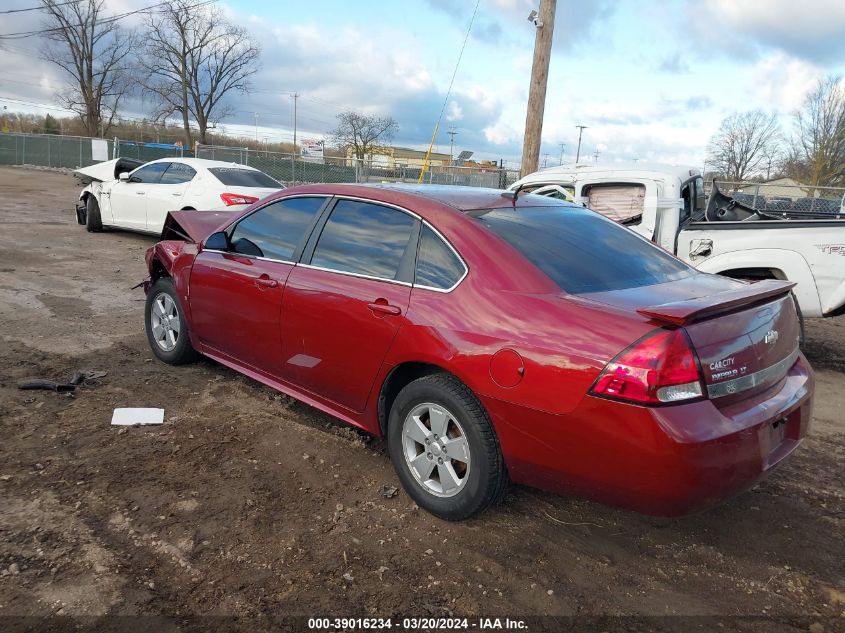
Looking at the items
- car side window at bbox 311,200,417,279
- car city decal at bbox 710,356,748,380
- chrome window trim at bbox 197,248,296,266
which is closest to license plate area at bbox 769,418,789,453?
car city decal at bbox 710,356,748,380

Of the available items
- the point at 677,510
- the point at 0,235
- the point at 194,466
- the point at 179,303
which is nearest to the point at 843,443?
the point at 677,510

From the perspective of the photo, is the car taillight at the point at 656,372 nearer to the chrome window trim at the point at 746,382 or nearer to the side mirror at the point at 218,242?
the chrome window trim at the point at 746,382

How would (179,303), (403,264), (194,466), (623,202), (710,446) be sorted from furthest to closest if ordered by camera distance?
1. (623,202)
2. (179,303)
3. (194,466)
4. (403,264)
5. (710,446)

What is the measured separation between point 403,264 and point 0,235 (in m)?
10.7

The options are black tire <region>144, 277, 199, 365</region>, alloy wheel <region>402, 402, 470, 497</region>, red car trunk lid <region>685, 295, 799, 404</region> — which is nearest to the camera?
red car trunk lid <region>685, 295, 799, 404</region>

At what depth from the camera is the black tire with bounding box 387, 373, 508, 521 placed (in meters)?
2.78

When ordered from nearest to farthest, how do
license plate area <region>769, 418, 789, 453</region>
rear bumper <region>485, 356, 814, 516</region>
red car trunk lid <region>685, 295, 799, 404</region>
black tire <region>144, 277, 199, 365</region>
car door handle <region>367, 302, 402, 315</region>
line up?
1. rear bumper <region>485, 356, 814, 516</region>
2. red car trunk lid <region>685, 295, 799, 404</region>
3. license plate area <region>769, 418, 789, 453</region>
4. car door handle <region>367, 302, 402, 315</region>
5. black tire <region>144, 277, 199, 365</region>

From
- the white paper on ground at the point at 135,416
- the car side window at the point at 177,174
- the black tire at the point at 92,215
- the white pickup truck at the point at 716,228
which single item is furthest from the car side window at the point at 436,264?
the black tire at the point at 92,215

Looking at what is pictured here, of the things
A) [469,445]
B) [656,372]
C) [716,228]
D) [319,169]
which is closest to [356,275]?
[469,445]

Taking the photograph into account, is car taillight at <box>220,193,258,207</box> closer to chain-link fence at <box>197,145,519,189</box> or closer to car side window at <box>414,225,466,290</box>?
car side window at <box>414,225,466,290</box>

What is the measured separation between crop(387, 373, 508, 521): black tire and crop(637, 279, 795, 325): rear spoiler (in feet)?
2.83

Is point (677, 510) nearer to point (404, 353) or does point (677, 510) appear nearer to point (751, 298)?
point (751, 298)

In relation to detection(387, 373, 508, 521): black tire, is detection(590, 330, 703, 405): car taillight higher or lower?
higher

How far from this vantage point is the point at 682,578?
274 centimetres
